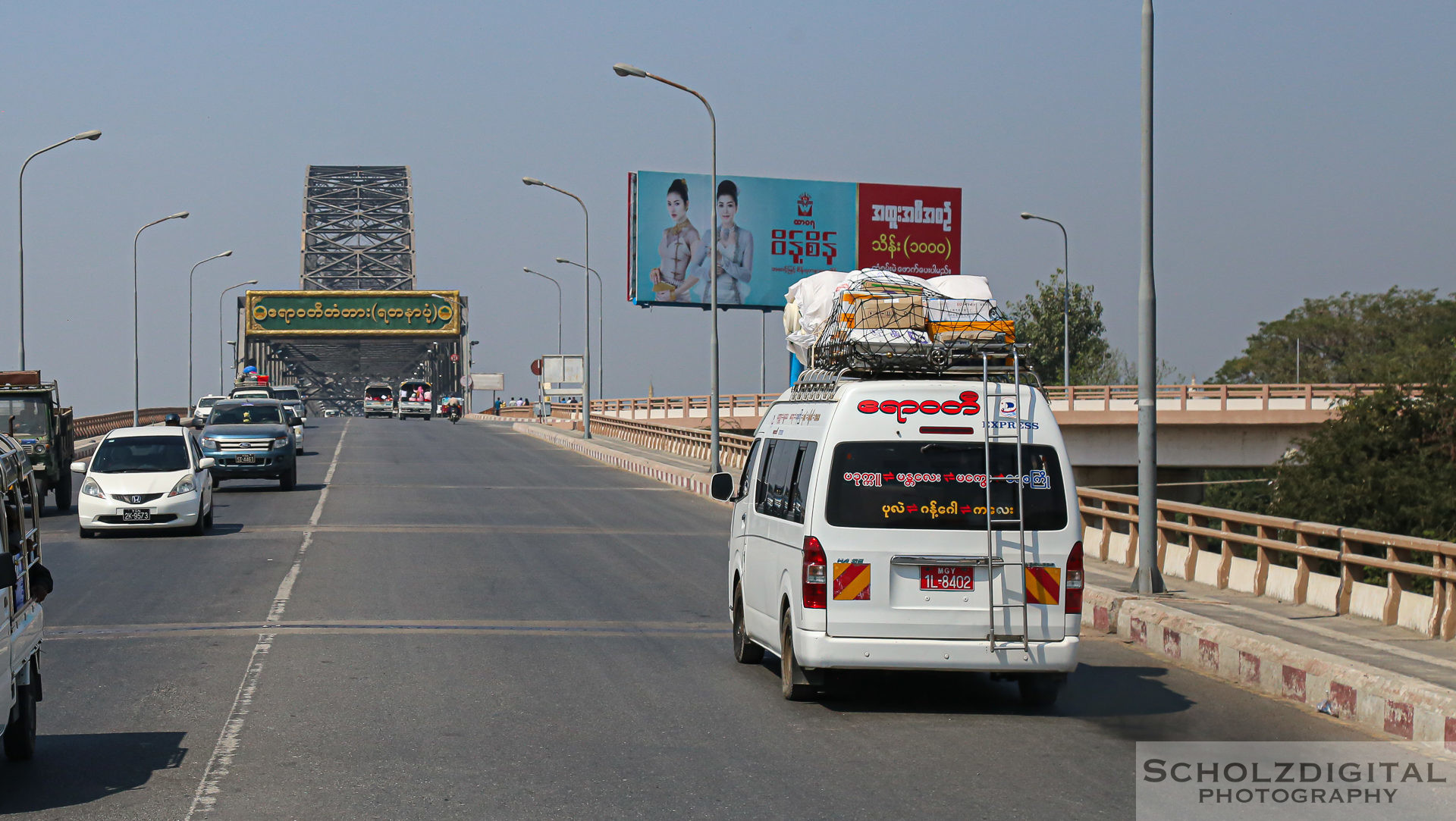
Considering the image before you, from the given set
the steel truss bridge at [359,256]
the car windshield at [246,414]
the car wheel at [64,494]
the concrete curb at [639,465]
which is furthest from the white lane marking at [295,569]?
the steel truss bridge at [359,256]

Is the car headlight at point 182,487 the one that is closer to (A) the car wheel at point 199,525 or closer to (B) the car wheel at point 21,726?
(A) the car wheel at point 199,525

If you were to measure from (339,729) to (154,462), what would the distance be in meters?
15.2

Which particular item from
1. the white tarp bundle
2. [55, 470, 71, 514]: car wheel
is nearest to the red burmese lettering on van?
the white tarp bundle

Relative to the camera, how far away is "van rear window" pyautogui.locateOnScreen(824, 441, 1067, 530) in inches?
366

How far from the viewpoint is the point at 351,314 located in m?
130

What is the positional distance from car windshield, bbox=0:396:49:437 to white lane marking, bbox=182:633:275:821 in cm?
1660

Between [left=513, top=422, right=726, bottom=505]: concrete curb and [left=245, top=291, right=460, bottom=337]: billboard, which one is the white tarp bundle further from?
[left=245, top=291, right=460, bottom=337]: billboard

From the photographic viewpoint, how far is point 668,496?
33.1 metres

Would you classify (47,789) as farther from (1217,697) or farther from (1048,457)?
(1217,697)

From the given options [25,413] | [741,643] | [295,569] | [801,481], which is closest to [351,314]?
[25,413]

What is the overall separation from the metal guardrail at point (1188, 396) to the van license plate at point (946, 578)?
140 feet

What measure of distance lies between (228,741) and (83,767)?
0.81 metres

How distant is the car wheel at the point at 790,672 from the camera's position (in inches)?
378

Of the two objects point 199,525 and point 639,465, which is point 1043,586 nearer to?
point 199,525
